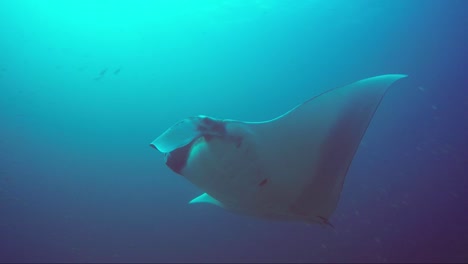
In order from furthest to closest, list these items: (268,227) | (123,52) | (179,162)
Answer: (268,227) < (123,52) < (179,162)

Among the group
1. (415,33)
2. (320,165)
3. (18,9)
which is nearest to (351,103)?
(320,165)

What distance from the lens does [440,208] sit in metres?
7.89

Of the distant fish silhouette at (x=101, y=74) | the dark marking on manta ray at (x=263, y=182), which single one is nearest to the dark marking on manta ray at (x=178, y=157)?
the dark marking on manta ray at (x=263, y=182)

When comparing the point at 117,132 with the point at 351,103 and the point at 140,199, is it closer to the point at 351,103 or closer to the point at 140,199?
the point at 140,199

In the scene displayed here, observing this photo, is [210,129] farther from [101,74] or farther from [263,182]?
[101,74]

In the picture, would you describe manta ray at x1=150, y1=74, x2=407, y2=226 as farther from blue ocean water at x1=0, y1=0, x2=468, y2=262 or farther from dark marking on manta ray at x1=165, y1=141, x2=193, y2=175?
blue ocean water at x1=0, y1=0, x2=468, y2=262

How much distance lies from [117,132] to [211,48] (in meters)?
2.81

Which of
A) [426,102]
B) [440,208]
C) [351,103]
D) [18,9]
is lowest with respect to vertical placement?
[440,208]

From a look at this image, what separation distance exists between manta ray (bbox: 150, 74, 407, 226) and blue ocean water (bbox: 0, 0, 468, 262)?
17.2ft

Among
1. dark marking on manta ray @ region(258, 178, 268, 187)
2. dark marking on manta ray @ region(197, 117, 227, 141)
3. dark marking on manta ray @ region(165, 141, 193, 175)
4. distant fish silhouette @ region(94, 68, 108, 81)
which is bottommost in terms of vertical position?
dark marking on manta ray @ region(258, 178, 268, 187)

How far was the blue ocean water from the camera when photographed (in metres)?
7.10

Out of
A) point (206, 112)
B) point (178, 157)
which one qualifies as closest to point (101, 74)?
point (206, 112)

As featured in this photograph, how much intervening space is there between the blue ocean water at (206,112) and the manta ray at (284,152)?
5229 mm

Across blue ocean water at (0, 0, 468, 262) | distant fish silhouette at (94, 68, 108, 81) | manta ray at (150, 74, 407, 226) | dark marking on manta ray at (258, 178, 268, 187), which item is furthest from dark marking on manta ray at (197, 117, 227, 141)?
distant fish silhouette at (94, 68, 108, 81)
